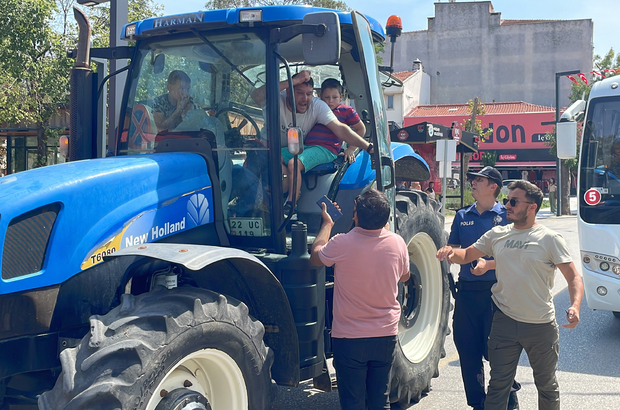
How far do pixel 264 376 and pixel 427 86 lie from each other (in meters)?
49.2

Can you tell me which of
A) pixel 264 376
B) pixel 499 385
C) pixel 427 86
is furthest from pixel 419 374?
pixel 427 86

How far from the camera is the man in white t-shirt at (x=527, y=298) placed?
3.98 metres

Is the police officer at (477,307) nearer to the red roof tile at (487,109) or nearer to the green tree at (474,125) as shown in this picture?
the green tree at (474,125)

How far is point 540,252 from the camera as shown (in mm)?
3982

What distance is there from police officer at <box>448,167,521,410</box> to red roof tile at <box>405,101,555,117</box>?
38.8 meters

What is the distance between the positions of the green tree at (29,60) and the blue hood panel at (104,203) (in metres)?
12.9

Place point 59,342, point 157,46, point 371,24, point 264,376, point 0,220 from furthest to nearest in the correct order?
point 371,24 → point 157,46 → point 264,376 → point 59,342 → point 0,220

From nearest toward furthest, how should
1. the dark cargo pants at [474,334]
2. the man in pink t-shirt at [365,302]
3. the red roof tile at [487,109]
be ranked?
the man in pink t-shirt at [365,302]
the dark cargo pants at [474,334]
the red roof tile at [487,109]

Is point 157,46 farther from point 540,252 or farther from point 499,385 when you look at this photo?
point 499,385

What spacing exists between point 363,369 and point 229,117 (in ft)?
5.73

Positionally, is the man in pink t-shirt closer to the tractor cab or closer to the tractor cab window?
the tractor cab

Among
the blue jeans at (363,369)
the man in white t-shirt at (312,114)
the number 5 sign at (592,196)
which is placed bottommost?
the blue jeans at (363,369)

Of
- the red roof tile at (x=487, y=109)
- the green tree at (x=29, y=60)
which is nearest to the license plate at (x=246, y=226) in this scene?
the green tree at (x=29, y=60)

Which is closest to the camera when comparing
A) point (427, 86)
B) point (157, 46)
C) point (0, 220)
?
point (0, 220)
